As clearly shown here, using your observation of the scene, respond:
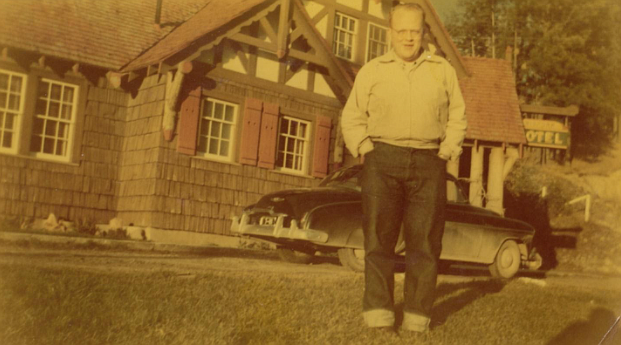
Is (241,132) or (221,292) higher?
(241,132)

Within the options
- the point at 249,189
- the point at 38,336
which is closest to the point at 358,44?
the point at 249,189

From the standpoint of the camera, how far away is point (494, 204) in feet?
32.6

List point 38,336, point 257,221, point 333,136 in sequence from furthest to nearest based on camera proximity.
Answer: point 333,136, point 257,221, point 38,336

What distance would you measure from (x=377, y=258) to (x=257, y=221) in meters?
3.25

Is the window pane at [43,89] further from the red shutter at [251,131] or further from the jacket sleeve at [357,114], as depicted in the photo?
the jacket sleeve at [357,114]

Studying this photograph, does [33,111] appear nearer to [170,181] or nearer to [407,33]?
[170,181]

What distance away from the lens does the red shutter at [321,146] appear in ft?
37.0

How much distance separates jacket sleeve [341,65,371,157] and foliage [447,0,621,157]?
0.65 m

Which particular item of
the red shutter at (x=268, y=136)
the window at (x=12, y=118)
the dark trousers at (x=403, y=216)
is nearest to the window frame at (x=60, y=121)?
the window at (x=12, y=118)

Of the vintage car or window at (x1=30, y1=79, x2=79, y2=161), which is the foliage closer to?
the vintage car

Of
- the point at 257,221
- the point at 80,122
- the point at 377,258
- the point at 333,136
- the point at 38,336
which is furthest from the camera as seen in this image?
the point at 333,136

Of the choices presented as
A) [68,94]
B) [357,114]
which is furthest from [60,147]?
[357,114]

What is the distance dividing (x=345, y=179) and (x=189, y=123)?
3792 mm

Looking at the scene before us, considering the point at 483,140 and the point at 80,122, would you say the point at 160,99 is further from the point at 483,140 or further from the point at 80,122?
the point at 483,140
